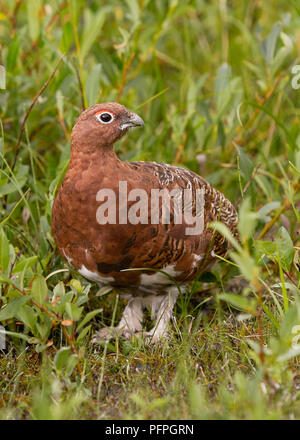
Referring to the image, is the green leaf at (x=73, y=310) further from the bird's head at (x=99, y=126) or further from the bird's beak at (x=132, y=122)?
the bird's beak at (x=132, y=122)

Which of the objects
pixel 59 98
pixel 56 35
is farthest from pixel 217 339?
pixel 56 35

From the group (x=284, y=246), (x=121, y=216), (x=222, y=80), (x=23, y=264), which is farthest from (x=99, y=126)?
(x=222, y=80)

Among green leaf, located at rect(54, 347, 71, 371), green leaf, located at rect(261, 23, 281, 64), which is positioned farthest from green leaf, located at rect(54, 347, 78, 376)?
green leaf, located at rect(261, 23, 281, 64)

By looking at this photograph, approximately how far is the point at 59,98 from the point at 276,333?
1.75 meters

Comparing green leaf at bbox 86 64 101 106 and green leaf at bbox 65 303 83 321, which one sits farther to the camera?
green leaf at bbox 86 64 101 106

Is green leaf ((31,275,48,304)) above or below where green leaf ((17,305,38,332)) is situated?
above

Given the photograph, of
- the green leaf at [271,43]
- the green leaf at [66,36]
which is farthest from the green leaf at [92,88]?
the green leaf at [271,43]

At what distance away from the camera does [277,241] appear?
2492 millimetres

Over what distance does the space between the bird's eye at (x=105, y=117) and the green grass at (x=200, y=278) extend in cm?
43

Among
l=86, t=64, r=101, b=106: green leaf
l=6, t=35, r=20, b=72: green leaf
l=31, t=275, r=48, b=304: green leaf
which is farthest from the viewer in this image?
l=6, t=35, r=20, b=72: green leaf

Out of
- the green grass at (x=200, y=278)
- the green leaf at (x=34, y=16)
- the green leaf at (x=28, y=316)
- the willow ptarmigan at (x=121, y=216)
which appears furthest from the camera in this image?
the green leaf at (x=34, y=16)

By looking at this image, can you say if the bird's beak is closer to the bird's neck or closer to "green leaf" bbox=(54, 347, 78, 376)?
the bird's neck

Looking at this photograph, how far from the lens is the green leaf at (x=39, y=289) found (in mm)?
2252

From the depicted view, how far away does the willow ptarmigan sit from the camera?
2473 mm
